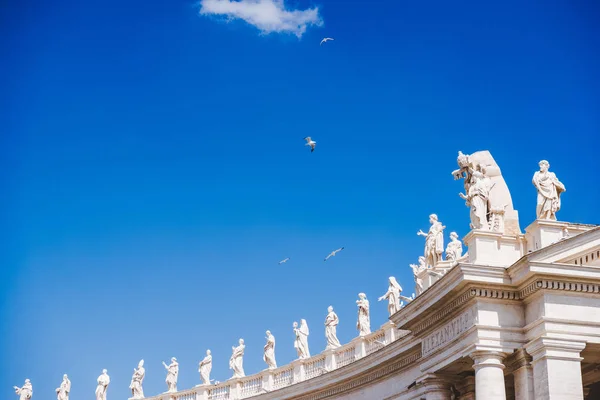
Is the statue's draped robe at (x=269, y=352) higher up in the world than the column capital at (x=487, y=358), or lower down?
higher up

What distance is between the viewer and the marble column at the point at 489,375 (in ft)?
118

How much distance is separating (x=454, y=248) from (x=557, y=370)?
1289cm

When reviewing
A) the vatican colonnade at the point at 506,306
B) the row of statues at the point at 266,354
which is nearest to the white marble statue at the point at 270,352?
the row of statues at the point at 266,354

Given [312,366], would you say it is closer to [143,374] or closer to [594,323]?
[143,374]

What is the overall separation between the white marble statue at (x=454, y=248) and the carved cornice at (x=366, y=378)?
489cm

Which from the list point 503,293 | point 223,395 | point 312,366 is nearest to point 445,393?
point 503,293

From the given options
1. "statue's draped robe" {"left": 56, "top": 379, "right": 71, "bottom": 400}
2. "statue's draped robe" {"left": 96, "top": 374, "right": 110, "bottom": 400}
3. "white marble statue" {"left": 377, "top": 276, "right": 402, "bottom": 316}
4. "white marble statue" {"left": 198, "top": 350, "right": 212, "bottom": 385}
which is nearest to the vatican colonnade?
"white marble statue" {"left": 377, "top": 276, "right": 402, "bottom": 316}

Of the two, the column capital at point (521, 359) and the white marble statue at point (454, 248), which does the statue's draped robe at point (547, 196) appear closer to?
the column capital at point (521, 359)

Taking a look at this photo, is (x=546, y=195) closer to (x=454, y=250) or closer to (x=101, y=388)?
(x=454, y=250)

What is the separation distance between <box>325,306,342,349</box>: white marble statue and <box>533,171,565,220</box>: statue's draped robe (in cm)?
2075

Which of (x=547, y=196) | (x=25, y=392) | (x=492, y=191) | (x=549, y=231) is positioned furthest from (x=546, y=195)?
(x=25, y=392)

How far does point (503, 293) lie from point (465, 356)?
2.69 m

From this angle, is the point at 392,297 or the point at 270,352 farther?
the point at 270,352

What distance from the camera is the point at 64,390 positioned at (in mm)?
81312
